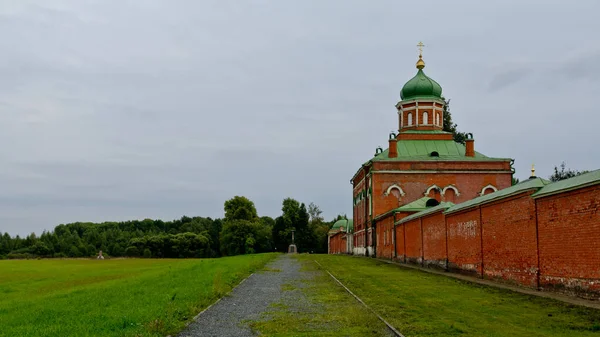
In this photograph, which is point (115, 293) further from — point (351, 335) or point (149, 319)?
point (351, 335)

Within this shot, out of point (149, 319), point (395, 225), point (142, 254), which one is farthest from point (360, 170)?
point (142, 254)

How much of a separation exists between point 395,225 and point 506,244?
2278 cm

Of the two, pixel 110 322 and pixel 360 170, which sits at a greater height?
pixel 360 170

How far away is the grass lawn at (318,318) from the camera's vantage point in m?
11.0

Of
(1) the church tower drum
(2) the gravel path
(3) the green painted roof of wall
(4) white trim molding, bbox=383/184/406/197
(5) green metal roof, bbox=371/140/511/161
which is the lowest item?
(2) the gravel path

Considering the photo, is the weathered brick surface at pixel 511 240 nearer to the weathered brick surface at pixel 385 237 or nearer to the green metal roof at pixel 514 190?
the green metal roof at pixel 514 190

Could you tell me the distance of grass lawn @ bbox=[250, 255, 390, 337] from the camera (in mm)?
11031

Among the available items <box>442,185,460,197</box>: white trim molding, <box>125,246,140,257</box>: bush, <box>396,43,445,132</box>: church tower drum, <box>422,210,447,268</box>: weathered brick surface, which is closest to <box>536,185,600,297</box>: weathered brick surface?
<box>422,210,447,268</box>: weathered brick surface

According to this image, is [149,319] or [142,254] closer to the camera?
[149,319]

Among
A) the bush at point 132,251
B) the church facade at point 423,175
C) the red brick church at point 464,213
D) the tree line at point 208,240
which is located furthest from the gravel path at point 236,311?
the bush at point 132,251

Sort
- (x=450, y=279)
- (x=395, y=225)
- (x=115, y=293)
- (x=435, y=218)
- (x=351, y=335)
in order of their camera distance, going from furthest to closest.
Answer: (x=395, y=225)
(x=435, y=218)
(x=450, y=279)
(x=115, y=293)
(x=351, y=335)

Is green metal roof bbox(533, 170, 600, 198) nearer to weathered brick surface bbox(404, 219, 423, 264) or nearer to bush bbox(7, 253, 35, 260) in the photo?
weathered brick surface bbox(404, 219, 423, 264)

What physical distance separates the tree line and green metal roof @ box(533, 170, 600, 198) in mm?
75920

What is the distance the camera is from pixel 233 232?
95062mm
